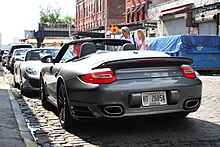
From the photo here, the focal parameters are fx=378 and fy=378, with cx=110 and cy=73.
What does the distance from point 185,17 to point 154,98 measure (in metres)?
27.1

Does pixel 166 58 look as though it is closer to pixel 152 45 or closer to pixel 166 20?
pixel 152 45

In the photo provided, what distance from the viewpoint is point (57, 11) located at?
10306 cm

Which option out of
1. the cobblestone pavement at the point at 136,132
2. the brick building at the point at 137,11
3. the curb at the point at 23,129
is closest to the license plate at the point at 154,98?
the cobblestone pavement at the point at 136,132

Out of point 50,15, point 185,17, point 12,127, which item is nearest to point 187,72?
point 12,127

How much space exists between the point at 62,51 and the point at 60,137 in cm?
204

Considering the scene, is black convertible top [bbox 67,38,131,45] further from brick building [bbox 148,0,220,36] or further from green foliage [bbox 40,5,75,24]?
green foliage [bbox 40,5,75,24]

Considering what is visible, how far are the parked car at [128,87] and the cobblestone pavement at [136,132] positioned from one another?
0.32 m

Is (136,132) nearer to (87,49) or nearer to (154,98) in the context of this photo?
(154,98)

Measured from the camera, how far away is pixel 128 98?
195 inches

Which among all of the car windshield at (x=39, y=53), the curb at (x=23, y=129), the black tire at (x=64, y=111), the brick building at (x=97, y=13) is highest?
the brick building at (x=97, y=13)

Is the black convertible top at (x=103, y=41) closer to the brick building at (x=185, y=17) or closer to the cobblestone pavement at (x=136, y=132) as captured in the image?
the cobblestone pavement at (x=136, y=132)

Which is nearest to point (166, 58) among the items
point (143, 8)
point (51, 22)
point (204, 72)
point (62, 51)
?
point (62, 51)

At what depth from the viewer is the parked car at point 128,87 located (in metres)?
4.96

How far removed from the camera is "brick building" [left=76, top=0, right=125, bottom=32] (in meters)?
60.8
